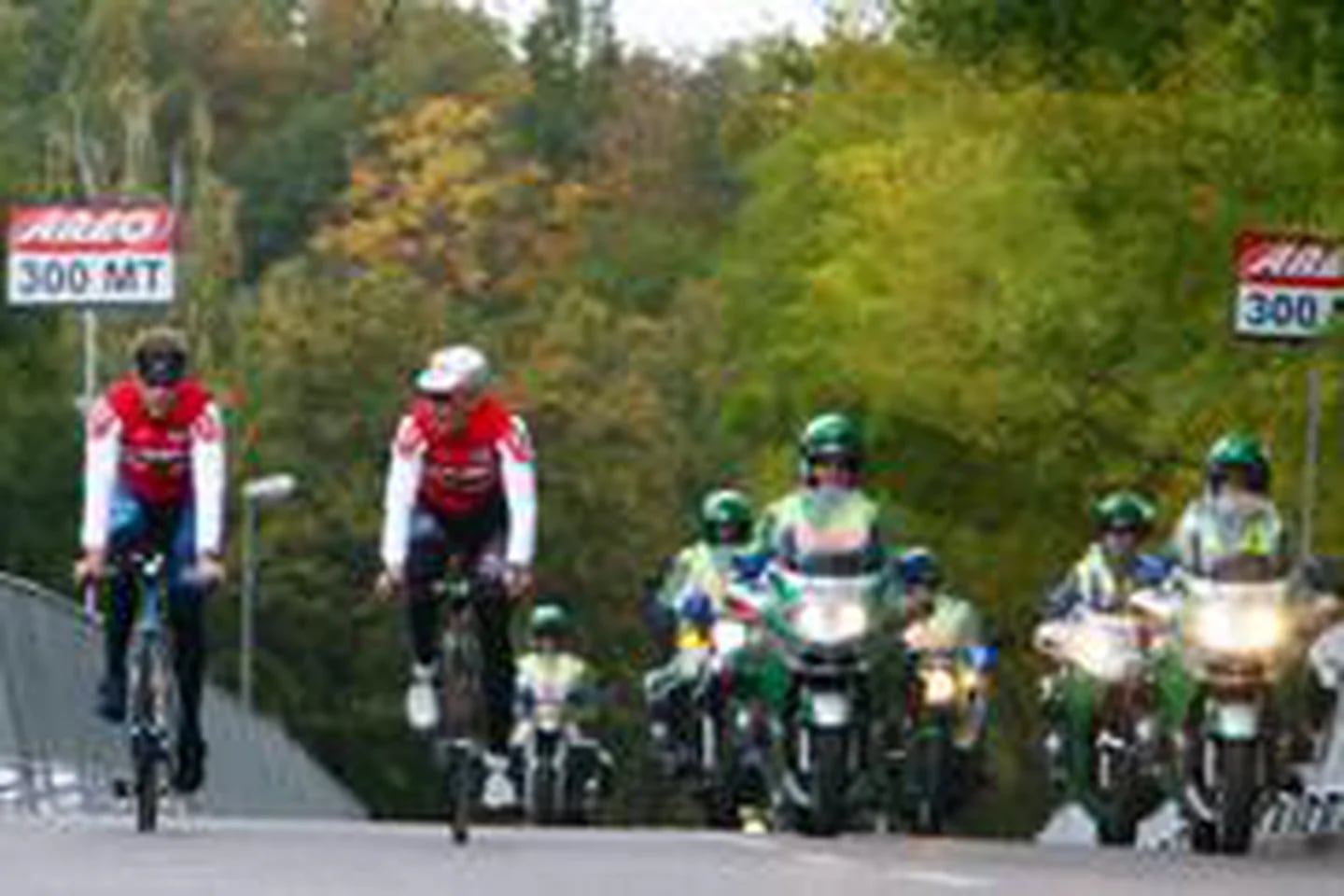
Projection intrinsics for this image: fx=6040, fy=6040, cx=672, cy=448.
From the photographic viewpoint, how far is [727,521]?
31.0m

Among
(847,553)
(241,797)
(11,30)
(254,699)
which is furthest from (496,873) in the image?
(11,30)

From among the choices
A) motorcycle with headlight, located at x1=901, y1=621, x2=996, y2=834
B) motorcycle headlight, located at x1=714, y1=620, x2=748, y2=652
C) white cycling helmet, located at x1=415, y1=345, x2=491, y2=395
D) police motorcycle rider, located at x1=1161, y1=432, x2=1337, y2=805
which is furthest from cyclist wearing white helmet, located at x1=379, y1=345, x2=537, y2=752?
motorcycle with headlight, located at x1=901, y1=621, x2=996, y2=834

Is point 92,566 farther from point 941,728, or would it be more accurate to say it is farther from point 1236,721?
point 941,728

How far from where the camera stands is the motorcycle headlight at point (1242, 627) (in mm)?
24344

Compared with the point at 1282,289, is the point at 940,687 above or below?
below

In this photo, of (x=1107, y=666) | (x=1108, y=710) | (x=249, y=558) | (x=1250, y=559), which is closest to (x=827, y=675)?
(x=1250, y=559)

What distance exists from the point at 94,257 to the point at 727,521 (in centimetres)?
1118

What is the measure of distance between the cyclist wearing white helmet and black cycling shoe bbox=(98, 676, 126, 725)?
1.28m

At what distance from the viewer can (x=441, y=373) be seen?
845 inches

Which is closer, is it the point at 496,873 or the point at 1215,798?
the point at 496,873

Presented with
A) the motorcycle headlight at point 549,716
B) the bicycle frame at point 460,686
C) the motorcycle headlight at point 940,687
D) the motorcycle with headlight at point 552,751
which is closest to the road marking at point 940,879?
the bicycle frame at point 460,686

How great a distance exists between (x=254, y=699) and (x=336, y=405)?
5846 millimetres

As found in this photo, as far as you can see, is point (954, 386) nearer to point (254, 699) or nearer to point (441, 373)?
point (441, 373)

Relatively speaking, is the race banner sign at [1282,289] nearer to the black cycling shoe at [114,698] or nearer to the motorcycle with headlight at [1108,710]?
the motorcycle with headlight at [1108,710]
